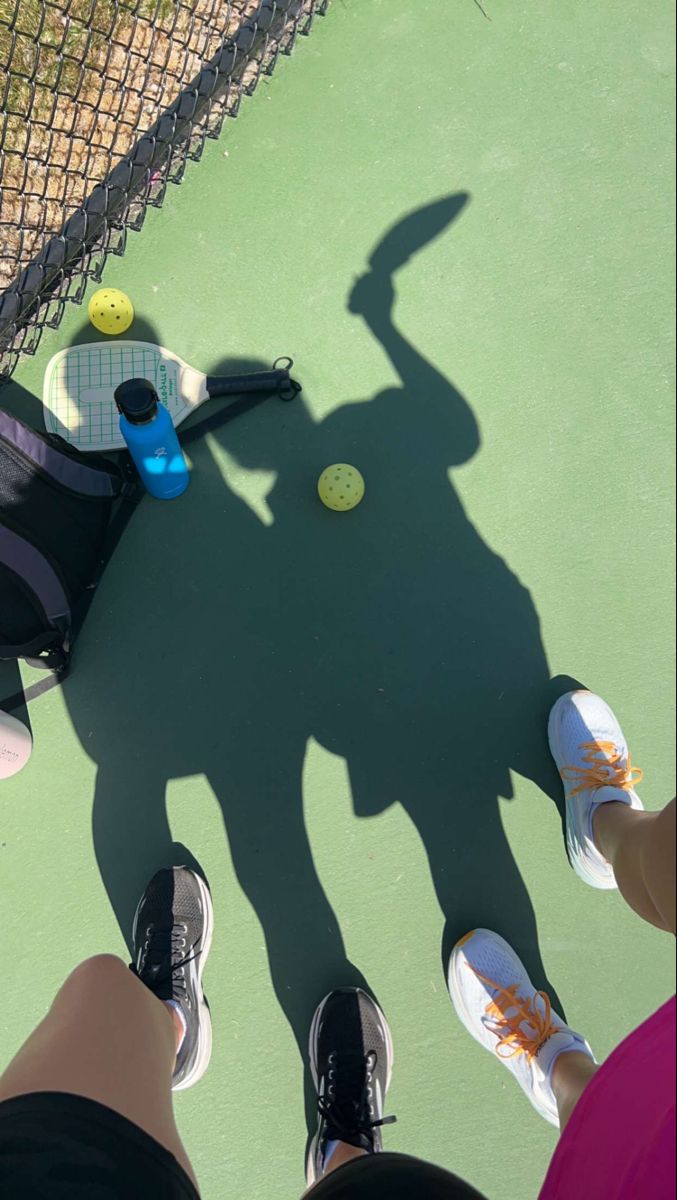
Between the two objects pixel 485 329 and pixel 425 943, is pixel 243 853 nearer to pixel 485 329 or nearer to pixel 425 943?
pixel 425 943

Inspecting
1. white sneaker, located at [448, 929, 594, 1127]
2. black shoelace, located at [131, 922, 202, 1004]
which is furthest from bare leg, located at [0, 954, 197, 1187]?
white sneaker, located at [448, 929, 594, 1127]

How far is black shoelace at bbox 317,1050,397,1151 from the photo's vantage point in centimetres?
155

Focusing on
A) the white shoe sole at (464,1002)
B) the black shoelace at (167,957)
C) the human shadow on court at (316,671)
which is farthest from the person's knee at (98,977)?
the white shoe sole at (464,1002)

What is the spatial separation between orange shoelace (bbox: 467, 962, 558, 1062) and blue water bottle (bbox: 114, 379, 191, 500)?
132 cm

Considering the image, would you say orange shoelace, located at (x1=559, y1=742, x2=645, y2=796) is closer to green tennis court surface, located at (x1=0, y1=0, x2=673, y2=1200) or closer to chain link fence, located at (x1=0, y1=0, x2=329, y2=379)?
green tennis court surface, located at (x1=0, y1=0, x2=673, y2=1200)

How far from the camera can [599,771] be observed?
5.60 feet

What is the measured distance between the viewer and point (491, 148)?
2.01m

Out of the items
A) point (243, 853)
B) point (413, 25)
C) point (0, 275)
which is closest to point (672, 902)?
point (243, 853)

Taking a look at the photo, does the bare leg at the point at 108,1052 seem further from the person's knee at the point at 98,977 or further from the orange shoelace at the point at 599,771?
the orange shoelace at the point at 599,771

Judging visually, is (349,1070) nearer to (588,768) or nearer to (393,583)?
(588,768)

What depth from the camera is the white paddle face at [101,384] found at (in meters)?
1.85

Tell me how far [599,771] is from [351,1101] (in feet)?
2.97

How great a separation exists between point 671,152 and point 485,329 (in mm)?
754

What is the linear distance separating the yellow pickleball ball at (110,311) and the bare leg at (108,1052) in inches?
57.8
